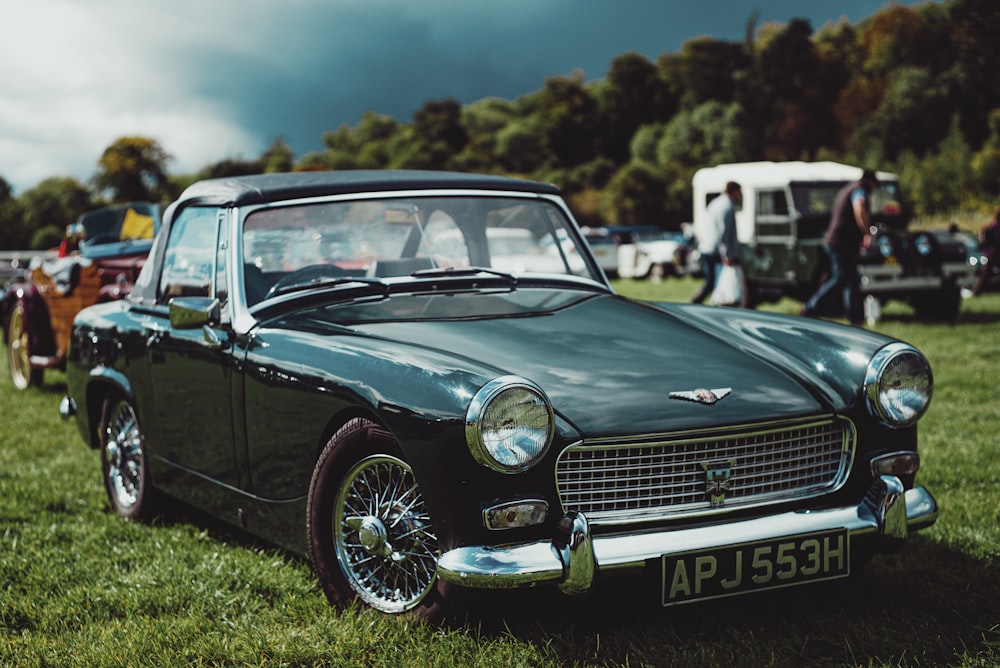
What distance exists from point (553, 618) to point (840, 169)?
14.1m

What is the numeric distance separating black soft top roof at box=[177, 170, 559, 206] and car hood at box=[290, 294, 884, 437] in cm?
57

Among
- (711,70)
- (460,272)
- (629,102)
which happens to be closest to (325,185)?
(460,272)

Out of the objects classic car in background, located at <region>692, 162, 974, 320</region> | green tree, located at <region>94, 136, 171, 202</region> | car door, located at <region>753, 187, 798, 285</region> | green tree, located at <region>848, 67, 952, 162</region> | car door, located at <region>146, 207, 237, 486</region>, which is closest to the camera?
car door, located at <region>146, 207, 237, 486</region>

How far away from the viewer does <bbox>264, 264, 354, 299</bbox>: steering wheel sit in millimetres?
4125

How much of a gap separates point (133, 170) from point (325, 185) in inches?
3429

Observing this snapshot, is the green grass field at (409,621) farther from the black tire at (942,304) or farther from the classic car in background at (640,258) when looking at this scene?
the classic car in background at (640,258)

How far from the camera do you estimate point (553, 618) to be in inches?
133

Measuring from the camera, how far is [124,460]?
4.99 meters

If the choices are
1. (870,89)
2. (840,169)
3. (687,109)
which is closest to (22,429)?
(840,169)

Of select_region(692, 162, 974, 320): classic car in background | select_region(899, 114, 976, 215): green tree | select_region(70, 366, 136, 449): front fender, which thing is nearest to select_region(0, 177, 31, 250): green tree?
select_region(899, 114, 976, 215): green tree

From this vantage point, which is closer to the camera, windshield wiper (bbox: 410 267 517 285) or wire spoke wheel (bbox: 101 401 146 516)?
windshield wiper (bbox: 410 267 517 285)

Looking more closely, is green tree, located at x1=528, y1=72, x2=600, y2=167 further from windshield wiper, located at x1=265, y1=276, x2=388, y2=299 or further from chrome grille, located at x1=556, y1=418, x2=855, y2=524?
chrome grille, located at x1=556, y1=418, x2=855, y2=524

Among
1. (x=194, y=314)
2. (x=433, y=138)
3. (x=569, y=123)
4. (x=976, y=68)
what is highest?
(x=976, y=68)

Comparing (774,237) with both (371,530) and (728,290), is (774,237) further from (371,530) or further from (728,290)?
(371,530)
